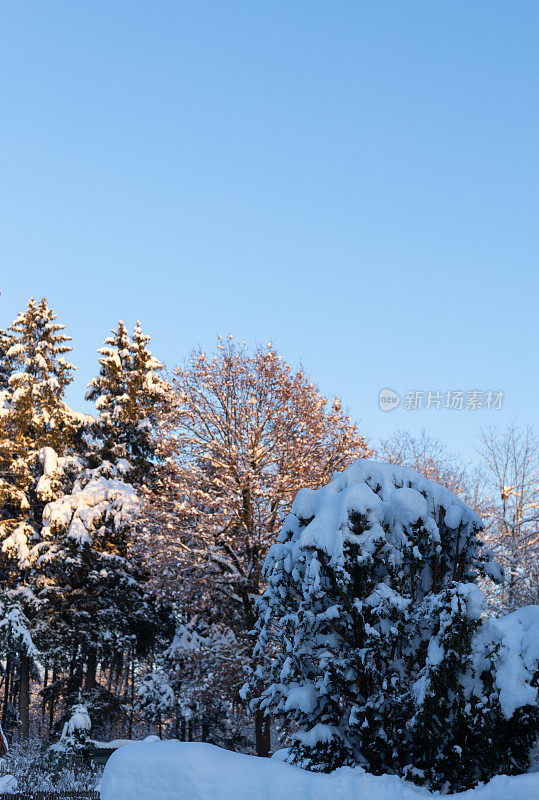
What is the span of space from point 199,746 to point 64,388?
72.3ft

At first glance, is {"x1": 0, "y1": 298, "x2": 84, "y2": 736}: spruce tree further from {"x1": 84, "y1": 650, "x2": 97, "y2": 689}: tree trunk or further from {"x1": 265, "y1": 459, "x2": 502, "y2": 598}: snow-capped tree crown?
{"x1": 265, "y1": 459, "x2": 502, "y2": 598}: snow-capped tree crown

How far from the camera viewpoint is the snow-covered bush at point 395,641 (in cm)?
649

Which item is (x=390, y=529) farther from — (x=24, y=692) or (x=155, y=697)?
(x=24, y=692)

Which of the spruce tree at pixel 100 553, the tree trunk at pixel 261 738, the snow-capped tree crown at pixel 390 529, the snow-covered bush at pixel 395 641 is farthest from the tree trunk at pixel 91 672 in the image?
the snow-capped tree crown at pixel 390 529

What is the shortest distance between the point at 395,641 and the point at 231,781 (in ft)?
7.15

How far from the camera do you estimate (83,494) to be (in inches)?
950

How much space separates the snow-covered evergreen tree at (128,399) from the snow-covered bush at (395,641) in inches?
757

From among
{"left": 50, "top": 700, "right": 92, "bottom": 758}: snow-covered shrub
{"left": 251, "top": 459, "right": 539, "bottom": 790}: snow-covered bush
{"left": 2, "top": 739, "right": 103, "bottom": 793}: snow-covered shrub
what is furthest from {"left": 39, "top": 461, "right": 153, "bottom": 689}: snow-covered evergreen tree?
{"left": 251, "top": 459, "right": 539, "bottom": 790}: snow-covered bush

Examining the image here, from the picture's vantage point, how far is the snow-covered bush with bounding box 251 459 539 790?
6488 mm

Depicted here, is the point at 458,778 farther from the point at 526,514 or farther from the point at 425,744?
the point at 526,514

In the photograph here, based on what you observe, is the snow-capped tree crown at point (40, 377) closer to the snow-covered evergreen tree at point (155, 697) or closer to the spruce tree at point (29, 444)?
the spruce tree at point (29, 444)

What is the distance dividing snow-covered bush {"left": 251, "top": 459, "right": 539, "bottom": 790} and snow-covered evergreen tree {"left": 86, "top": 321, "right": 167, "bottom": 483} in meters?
19.2

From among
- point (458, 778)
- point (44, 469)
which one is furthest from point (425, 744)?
point (44, 469)

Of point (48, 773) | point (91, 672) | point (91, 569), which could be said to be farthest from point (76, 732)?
point (91, 569)
